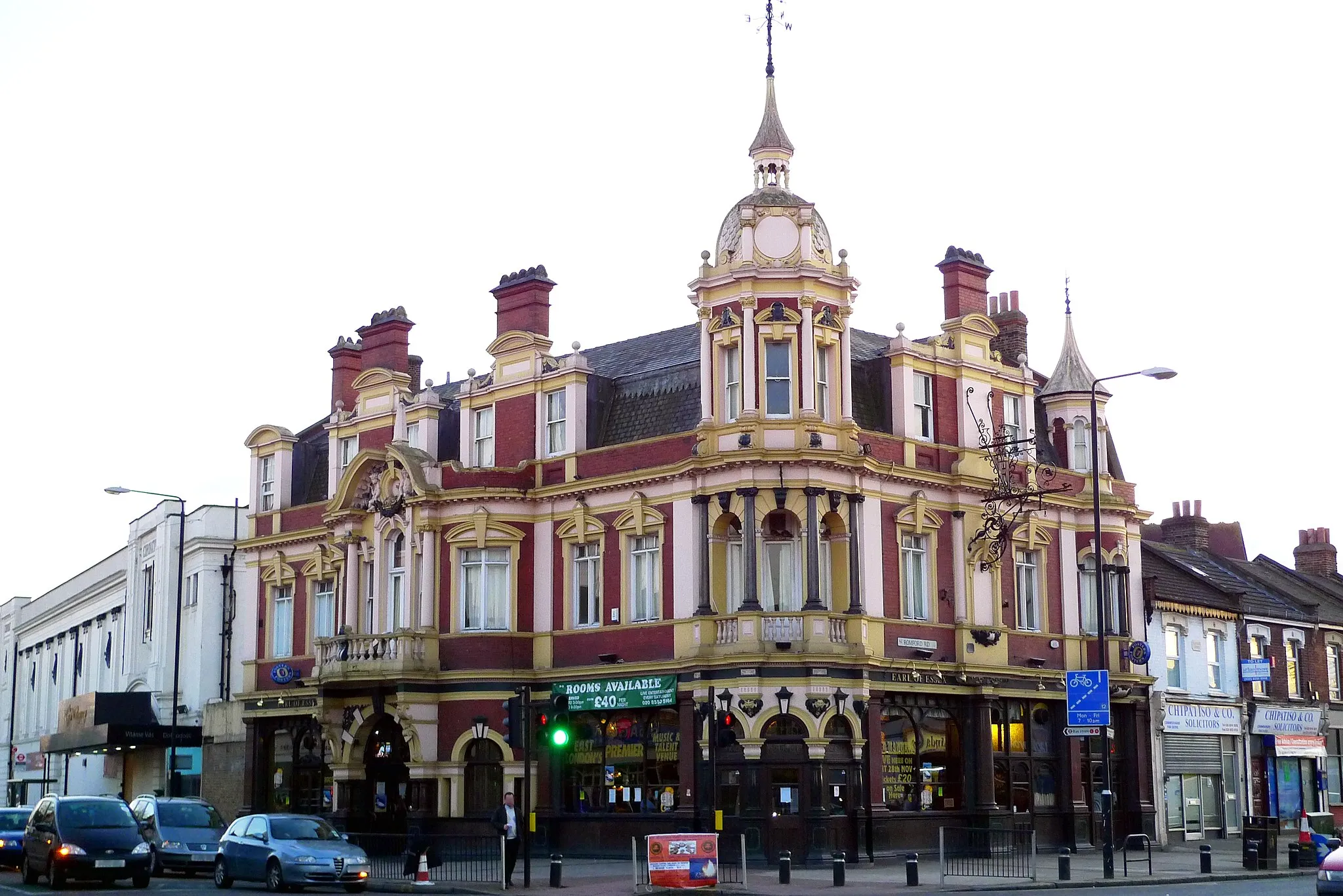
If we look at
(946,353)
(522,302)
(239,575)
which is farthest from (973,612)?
(239,575)

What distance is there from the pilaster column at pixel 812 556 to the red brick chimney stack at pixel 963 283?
352 inches

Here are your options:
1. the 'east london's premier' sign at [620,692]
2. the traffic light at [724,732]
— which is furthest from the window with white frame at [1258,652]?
the 'east london's premier' sign at [620,692]

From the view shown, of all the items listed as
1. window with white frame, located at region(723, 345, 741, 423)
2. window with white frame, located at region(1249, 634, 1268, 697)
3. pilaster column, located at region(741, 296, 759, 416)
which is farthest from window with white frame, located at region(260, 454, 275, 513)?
window with white frame, located at region(1249, 634, 1268, 697)

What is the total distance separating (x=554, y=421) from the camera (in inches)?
1742

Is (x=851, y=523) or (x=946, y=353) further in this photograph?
(x=946, y=353)

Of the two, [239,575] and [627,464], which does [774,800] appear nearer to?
[627,464]

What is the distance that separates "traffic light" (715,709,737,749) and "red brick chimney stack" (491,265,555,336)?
12.6 metres

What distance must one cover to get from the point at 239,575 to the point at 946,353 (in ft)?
83.6

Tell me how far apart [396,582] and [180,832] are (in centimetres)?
1012

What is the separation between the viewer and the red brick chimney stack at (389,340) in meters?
50.1

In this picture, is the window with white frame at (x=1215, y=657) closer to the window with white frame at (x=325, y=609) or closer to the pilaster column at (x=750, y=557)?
the pilaster column at (x=750, y=557)

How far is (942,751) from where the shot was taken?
41.9 metres

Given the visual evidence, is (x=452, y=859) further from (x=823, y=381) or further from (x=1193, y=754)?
(x=1193, y=754)

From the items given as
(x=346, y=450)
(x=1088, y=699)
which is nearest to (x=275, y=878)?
(x=1088, y=699)
